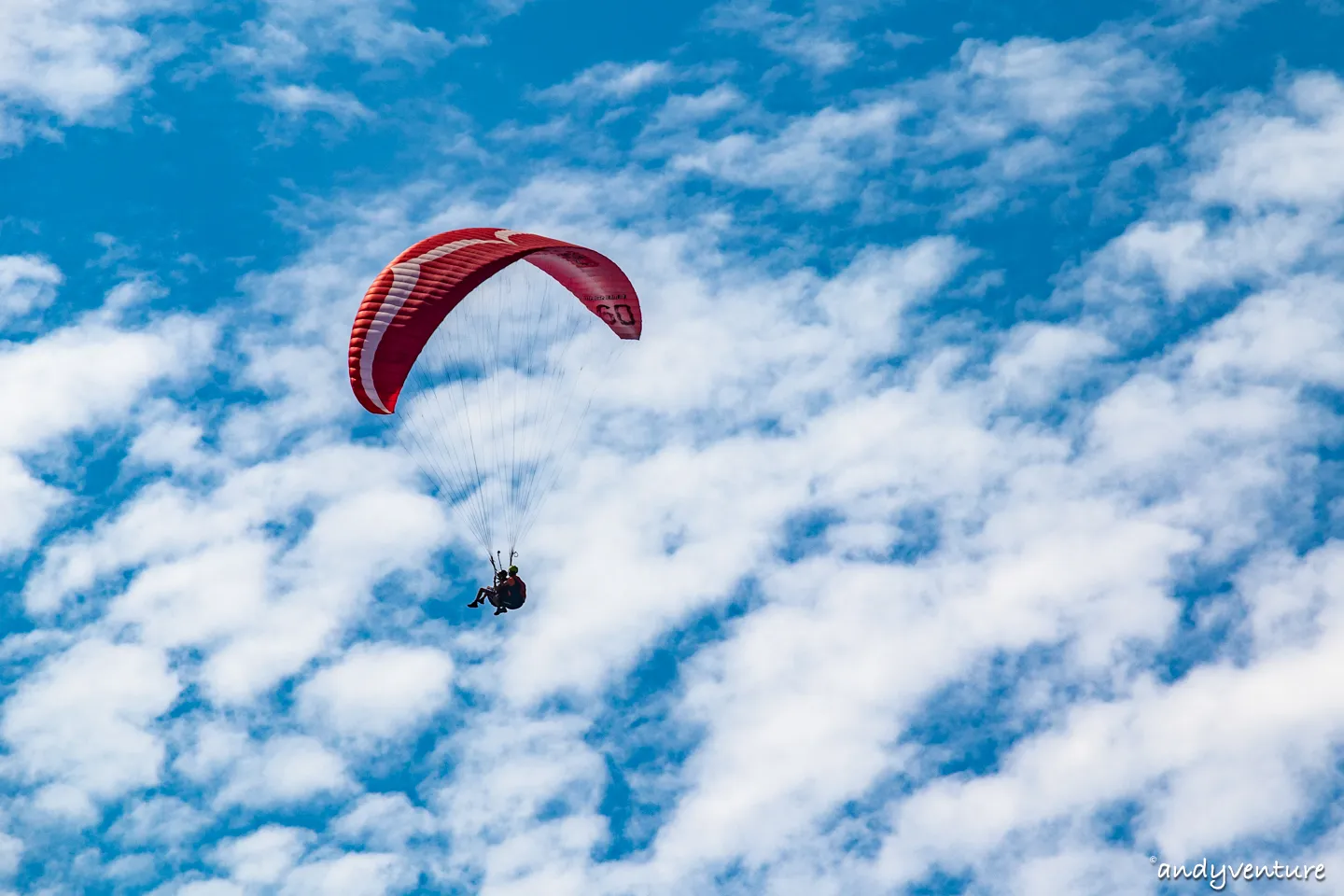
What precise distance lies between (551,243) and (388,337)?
17.4 ft

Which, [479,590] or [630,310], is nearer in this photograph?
[479,590]

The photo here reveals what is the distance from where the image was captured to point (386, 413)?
47.6 meters

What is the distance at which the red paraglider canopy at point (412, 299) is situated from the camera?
155 feet

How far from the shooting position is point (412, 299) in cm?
4766

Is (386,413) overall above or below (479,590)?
above

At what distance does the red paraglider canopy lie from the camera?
4731cm

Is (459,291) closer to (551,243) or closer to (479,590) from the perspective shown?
(551,243)

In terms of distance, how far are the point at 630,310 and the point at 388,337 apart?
7919mm

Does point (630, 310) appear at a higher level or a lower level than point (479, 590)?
higher

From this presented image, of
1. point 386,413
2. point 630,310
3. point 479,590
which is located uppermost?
point 630,310

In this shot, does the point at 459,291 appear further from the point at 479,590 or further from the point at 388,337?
the point at 479,590

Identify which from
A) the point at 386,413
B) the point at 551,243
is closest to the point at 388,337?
the point at 386,413

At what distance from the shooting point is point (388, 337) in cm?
4747

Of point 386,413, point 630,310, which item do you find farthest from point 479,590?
point 630,310
